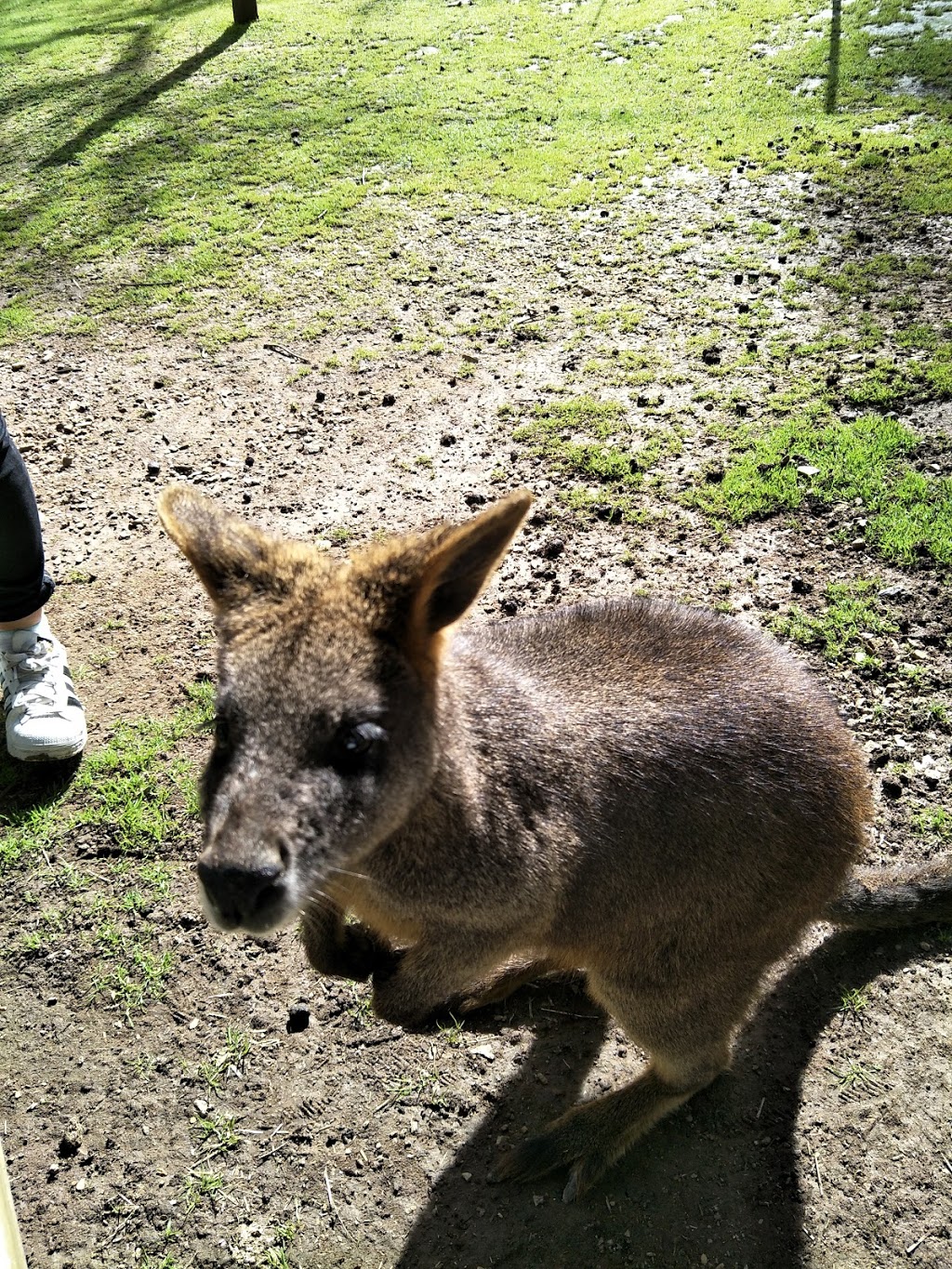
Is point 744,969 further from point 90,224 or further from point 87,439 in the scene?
point 90,224

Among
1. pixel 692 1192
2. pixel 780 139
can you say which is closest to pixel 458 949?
pixel 692 1192

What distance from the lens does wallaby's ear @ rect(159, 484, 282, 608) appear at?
229cm

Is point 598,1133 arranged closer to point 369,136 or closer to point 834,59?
point 369,136

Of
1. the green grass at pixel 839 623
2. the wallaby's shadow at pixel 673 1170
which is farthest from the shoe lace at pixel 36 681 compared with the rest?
the green grass at pixel 839 623

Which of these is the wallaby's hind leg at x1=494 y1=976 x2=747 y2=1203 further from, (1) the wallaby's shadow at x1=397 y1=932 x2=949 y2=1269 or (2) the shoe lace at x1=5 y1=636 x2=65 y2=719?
(2) the shoe lace at x1=5 y1=636 x2=65 y2=719

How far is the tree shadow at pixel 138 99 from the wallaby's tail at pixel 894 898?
8.45 metres

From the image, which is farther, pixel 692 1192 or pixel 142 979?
pixel 142 979

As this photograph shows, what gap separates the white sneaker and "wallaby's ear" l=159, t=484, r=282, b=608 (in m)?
1.76

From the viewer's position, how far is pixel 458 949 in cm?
246

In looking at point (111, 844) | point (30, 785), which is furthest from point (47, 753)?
point (111, 844)

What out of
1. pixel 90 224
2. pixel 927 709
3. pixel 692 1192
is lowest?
pixel 692 1192

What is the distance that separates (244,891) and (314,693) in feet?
1.38

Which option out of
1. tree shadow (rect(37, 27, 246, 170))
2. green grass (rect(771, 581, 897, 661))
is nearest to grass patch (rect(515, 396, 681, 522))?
green grass (rect(771, 581, 897, 661))

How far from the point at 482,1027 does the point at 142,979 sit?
113 cm
